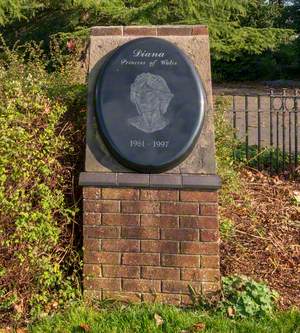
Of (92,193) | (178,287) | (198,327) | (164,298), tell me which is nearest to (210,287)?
(178,287)

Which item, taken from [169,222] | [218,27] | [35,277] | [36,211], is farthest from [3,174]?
[218,27]

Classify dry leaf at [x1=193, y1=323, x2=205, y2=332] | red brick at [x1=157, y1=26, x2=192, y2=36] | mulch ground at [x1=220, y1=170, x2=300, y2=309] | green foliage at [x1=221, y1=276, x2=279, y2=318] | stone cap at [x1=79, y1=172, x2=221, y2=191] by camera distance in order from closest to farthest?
dry leaf at [x1=193, y1=323, x2=205, y2=332] → green foliage at [x1=221, y1=276, x2=279, y2=318] → stone cap at [x1=79, y1=172, x2=221, y2=191] → red brick at [x1=157, y1=26, x2=192, y2=36] → mulch ground at [x1=220, y1=170, x2=300, y2=309]

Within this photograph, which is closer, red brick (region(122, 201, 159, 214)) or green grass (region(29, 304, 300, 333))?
green grass (region(29, 304, 300, 333))

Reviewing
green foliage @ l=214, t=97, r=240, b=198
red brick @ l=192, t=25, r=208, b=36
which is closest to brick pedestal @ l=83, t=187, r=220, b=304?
red brick @ l=192, t=25, r=208, b=36

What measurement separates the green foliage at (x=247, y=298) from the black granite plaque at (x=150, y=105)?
877mm

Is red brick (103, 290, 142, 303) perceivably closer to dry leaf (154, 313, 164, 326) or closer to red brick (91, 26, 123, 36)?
dry leaf (154, 313, 164, 326)

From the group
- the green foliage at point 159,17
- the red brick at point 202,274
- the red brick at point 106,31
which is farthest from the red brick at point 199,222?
the green foliage at point 159,17

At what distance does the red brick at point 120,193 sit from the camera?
355 centimetres

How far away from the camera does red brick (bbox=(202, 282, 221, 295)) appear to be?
3535 mm

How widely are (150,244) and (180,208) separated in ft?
1.00

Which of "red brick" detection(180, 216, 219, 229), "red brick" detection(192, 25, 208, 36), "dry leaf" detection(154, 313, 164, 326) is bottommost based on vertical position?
"dry leaf" detection(154, 313, 164, 326)

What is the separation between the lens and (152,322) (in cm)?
322

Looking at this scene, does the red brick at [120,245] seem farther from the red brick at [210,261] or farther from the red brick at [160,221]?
the red brick at [210,261]

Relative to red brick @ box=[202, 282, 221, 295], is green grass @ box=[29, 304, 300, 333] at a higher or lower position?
lower
